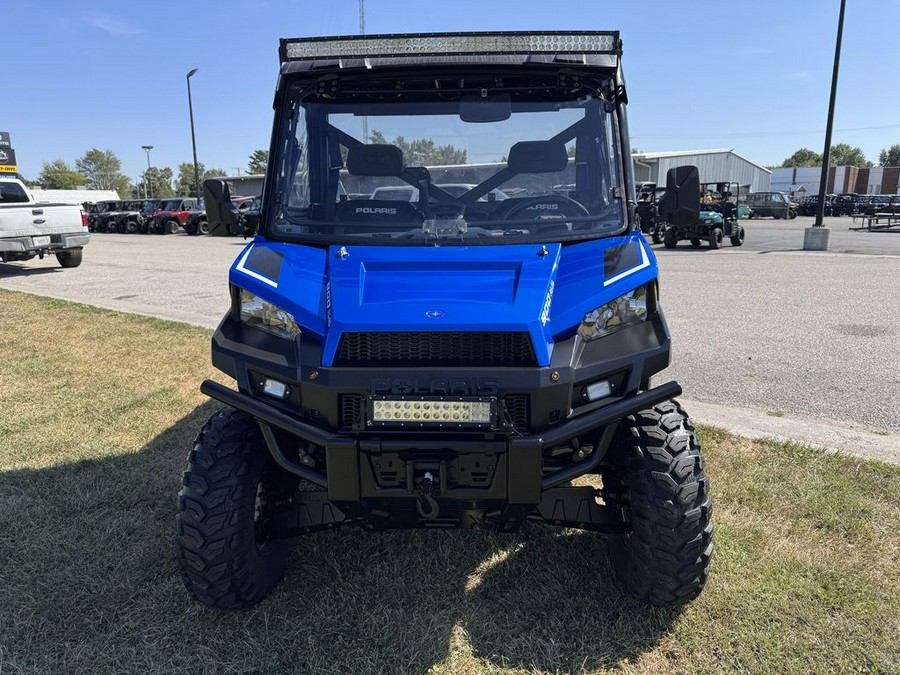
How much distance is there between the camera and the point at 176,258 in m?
18.9

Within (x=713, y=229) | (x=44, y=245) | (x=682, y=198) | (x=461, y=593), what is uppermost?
(x=682, y=198)

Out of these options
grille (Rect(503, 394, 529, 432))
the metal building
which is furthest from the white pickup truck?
the metal building

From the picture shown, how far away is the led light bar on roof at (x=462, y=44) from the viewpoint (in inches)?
117

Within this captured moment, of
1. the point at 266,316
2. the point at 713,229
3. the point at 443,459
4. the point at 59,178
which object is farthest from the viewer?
the point at 59,178

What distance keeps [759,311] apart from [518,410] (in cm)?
803

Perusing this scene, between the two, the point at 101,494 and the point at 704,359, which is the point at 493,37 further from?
the point at 704,359

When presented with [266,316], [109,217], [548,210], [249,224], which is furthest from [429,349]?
[109,217]

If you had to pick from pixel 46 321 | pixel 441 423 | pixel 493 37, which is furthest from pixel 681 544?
pixel 46 321

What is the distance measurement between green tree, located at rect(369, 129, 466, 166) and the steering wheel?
Answer: 1.43 ft

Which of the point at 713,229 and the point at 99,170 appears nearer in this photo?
the point at 713,229

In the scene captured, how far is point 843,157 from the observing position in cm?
12531

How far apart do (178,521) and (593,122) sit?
2.59 metres

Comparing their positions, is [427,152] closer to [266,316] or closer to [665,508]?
[266,316]

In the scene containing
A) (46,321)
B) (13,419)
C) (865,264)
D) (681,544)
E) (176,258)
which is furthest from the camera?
(176,258)
